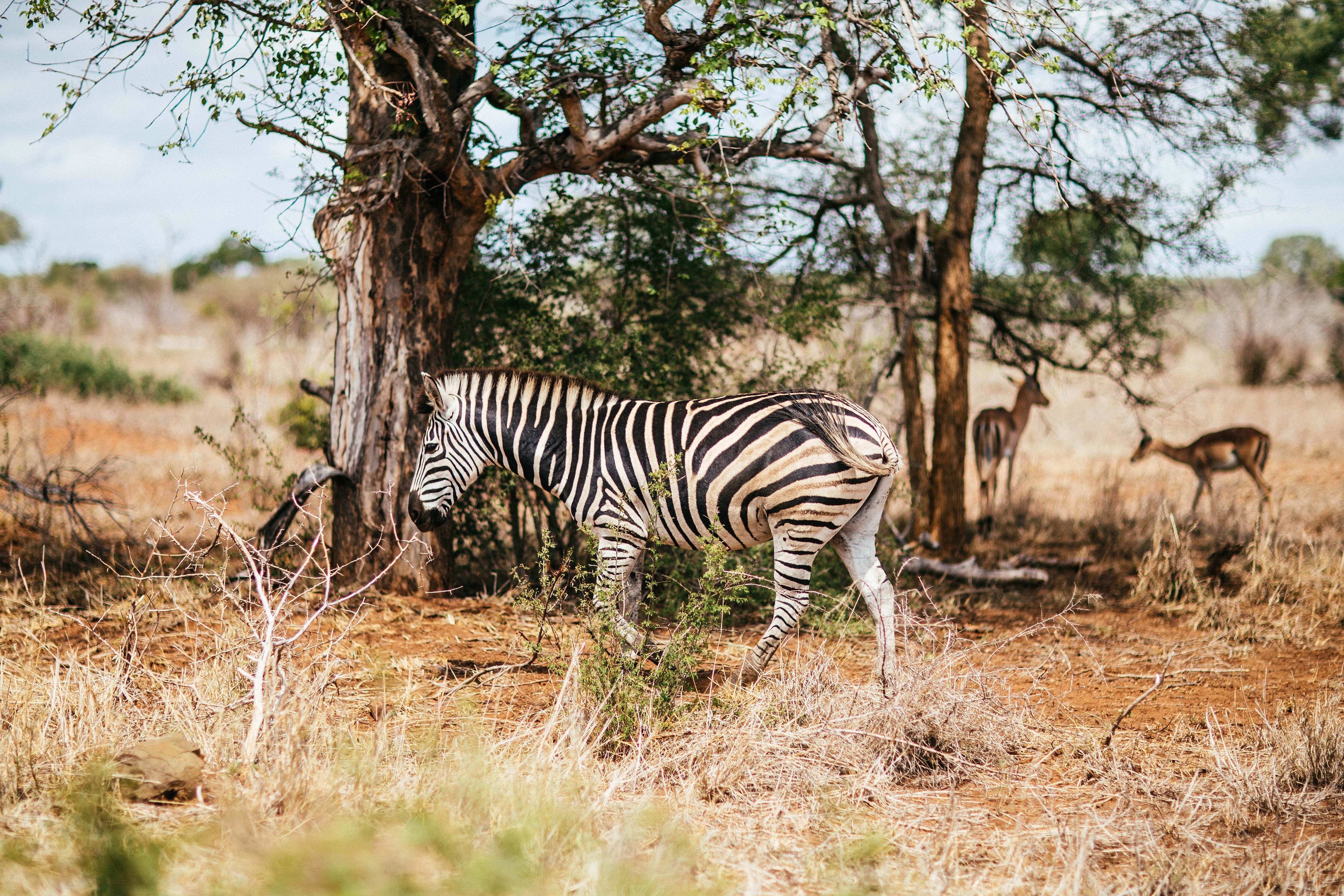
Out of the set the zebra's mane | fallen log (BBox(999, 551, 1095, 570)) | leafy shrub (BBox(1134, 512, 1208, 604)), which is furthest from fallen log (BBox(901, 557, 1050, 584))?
the zebra's mane

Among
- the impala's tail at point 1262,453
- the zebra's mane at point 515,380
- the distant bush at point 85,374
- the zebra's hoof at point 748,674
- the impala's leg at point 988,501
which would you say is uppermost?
the distant bush at point 85,374

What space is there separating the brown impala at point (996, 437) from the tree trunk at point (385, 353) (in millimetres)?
6671

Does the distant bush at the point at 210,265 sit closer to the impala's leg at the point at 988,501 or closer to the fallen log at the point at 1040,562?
the impala's leg at the point at 988,501

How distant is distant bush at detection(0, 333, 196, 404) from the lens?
53.8ft

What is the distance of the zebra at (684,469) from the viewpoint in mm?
5324

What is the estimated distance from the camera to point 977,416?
12.2 metres

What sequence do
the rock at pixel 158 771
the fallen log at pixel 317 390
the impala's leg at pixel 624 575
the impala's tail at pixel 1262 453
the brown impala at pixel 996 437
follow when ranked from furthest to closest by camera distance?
1. the impala's tail at pixel 1262 453
2. the brown impala at pixel 996 437
3. the fallen log at pixel 317 390
4. the impala's leg at pixel 624 575
5. the rock at pixel 158 771

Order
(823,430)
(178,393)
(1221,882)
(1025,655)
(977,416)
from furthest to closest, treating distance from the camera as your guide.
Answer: (178,393), (977,416), (1025,655), (823,430), (1221,882)

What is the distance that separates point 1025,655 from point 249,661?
5.02 meters

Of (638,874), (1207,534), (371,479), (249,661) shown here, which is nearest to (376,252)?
(371,479)

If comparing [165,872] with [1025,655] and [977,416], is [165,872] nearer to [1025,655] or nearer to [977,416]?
[1025,655]

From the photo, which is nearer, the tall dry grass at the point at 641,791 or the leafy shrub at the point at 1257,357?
the tall dry grass at the point at 641,791

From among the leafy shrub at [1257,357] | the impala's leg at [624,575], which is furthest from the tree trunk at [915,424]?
the leafy shrub at [1257,357]

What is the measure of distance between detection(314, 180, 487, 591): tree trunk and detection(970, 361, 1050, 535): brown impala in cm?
667
